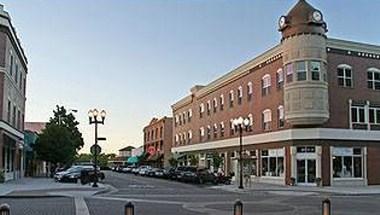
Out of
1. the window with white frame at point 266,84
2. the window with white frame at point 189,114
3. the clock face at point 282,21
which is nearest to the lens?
the clock face at point 282,21

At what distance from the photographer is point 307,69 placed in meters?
41.7

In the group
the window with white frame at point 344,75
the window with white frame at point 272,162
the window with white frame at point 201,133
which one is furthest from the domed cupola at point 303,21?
the window with white frame at point 201,133

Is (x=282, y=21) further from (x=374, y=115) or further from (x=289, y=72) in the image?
(x=374, y=115)

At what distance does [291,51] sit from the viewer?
140 ft

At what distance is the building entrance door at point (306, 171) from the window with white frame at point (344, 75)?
6895mm

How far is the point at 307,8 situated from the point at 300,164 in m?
12.3

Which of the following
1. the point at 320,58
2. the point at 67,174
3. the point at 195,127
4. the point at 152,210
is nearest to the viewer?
the point at 152,210

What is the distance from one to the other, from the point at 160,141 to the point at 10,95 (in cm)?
4996

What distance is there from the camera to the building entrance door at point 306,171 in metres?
42.2

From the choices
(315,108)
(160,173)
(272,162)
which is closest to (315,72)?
(315,108)

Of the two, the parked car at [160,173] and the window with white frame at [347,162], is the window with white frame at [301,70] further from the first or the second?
the parked car at [160,173]

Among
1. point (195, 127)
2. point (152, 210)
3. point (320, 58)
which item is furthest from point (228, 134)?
point (152, 210)

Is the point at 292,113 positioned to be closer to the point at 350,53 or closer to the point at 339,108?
the point at 339,108

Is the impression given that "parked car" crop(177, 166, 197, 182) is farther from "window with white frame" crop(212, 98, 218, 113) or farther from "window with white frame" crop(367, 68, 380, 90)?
"window with white frame" crop(367, 68, 380, 90)
